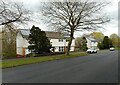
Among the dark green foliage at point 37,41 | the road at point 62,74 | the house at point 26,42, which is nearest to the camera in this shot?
the road at point 62,74

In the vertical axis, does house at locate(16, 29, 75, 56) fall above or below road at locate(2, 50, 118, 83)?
above

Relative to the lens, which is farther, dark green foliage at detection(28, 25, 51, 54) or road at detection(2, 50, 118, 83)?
dark green foliage at detection(28, 25, 51, 54)

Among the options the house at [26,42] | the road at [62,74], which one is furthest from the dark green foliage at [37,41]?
the road at [62,74]

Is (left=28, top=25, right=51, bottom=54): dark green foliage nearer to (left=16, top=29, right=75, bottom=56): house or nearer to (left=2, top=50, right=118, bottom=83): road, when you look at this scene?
(left=16, top=29, right=75, bottom=56): house

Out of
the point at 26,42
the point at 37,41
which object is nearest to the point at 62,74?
the point at 37,41

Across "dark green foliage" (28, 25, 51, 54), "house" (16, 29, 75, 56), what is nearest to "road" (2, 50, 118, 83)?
"house" (16, 29, 75, 56)

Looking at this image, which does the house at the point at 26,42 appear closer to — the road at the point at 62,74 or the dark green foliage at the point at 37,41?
the dark green foliage at the point at 37,41

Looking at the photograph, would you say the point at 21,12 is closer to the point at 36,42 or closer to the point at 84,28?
the point at 84,28

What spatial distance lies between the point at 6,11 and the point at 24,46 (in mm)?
32751

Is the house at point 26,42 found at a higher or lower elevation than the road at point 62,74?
higher

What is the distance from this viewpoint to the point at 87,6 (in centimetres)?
4366

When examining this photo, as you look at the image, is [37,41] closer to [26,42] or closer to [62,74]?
[26,42]

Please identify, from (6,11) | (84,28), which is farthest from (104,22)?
(6,11)

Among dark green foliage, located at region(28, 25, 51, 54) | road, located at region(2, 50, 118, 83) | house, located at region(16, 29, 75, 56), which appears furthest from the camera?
house, located at region(16, 29, 75, 56)
